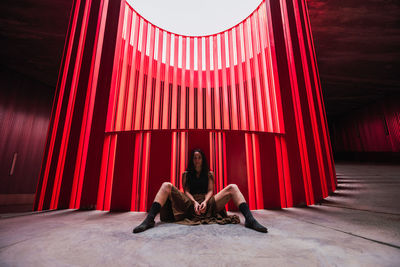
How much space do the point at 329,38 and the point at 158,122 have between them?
516 centimetres

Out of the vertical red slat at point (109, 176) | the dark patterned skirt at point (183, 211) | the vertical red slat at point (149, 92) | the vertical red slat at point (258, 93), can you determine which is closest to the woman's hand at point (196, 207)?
the dark patterned skirt at point (183, 211)

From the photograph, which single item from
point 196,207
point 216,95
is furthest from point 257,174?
point 216,95

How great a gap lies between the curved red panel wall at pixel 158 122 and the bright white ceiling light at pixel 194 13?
194mm

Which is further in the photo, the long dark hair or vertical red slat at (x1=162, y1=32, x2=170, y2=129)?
vertical red slat at (x1=162, y1=32, x2=170, y2=129)

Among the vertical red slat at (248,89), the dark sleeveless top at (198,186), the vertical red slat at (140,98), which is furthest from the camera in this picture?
the vertical red slat at (248,89)

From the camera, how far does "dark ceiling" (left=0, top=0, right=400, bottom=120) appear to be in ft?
11.9

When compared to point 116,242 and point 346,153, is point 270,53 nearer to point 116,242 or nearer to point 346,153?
point 116,242

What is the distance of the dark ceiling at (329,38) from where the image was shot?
3625 mm

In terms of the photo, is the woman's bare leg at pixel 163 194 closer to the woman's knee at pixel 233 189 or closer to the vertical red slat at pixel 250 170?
the woman's knee at pixel 233 189

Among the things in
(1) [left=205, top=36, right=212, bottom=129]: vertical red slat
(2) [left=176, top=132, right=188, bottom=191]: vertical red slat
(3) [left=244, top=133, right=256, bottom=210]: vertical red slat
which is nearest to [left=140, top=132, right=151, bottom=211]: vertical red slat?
(2) [left=176, top=132, right=188, bottom=191]: vertical red slat

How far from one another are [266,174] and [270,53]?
188cm

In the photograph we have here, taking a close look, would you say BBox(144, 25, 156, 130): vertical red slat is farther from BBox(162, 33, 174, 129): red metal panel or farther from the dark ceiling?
the dark ceiling

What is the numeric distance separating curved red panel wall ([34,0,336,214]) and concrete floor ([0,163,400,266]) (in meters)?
0.47

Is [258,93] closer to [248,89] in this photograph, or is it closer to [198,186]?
[248,89]
